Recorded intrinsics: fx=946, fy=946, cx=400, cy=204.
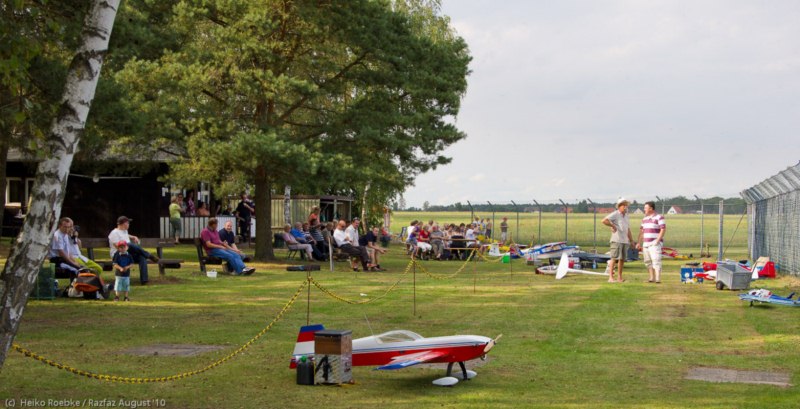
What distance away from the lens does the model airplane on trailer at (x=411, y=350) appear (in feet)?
30.7

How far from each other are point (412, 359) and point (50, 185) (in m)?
3.80

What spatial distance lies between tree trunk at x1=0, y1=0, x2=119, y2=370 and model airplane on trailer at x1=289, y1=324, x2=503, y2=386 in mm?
2833

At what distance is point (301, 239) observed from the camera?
29766mm

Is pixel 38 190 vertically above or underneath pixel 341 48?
underneath

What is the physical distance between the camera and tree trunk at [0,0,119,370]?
25.4 feet

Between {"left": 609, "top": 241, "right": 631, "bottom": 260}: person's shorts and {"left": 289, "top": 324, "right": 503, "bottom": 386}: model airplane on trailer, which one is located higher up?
{"left": 609, "top": 241, "right": 631, "bottom": 260}: person's shorts

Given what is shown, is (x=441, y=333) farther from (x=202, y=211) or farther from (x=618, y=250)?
(x=202, y=211)

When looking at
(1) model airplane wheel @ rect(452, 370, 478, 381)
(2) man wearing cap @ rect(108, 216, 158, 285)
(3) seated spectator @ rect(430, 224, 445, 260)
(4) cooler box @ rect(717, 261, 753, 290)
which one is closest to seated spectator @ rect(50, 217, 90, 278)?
(2) man wearing cap @ rect(108, 216, 158, 285)

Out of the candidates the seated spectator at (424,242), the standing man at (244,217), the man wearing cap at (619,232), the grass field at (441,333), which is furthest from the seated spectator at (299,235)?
the man wearing cap at (619,232)

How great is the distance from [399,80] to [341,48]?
2.01 metres

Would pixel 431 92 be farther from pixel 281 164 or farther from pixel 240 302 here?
pixel 240 302

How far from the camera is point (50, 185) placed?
782 cm

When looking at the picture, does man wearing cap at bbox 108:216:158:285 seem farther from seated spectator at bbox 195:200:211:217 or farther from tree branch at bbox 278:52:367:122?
seated spectator at bbox 195:200:211:217

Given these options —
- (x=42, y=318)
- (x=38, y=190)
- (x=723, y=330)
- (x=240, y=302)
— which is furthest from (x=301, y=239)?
(x=38, y=190)
